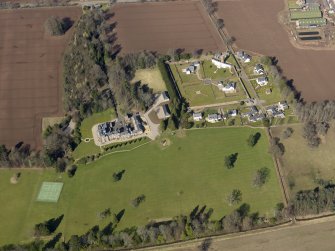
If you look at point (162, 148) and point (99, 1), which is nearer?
point (162, 148)

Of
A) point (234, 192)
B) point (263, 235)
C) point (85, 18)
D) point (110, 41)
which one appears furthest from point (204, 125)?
point (85, 18)

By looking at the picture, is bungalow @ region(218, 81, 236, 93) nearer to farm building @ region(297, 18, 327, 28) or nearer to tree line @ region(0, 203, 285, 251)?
farm building @ region(297, 18, 327, 28)

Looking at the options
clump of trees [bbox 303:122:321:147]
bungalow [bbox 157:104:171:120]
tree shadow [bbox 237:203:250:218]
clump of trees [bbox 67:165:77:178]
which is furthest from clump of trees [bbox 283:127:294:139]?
clump of trees [bbox 67:165:77:178]

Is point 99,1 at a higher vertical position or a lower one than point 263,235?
higher

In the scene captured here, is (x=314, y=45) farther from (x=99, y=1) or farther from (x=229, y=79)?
(x=99, y=1)

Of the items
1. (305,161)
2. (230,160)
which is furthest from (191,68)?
(305,161)

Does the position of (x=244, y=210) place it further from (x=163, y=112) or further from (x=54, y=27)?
(x=54, y=27)
